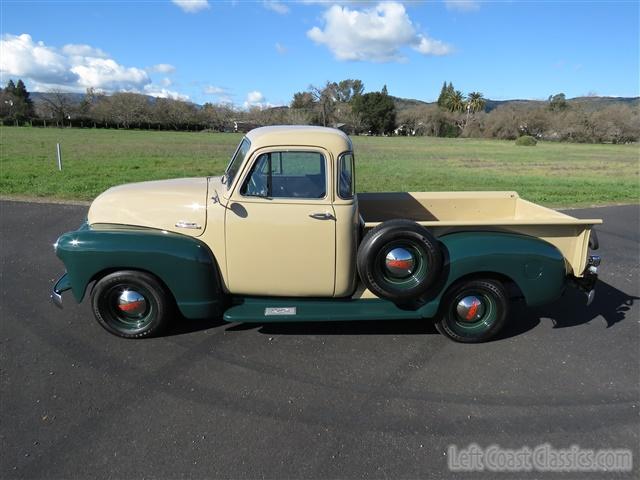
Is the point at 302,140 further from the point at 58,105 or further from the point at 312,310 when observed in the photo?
the point at 58,105

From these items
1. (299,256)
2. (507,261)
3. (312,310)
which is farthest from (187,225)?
(507,261)

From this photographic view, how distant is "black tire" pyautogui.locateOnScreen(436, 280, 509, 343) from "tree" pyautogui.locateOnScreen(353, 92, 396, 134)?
9940 centimetres

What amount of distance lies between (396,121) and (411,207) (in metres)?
103

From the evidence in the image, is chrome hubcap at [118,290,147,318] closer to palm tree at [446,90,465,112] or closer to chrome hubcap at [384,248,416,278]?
chrome hubcap at [384,248,416,278]

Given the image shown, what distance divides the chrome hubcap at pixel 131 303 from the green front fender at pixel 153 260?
0.24 m

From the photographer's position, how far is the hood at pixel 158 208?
388cm

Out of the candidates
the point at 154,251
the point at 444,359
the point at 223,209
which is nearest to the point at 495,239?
the point at 444,359

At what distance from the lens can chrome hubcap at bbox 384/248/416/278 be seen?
12.4 ft

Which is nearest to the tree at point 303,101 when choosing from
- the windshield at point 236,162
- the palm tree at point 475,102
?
the palm tree at point 475,102

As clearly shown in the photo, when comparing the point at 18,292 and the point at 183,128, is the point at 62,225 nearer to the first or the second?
the point at 18,292

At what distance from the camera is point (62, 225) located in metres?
7.74

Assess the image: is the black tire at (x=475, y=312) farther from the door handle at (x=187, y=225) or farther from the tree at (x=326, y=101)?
the tree at (x=326, y=101)

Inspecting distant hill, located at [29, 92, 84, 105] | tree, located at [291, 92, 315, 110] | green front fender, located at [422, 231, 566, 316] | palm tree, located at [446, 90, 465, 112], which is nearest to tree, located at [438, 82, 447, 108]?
palm tree, located at [446, 90, 465, 112]

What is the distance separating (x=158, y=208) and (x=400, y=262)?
87.0 inches
